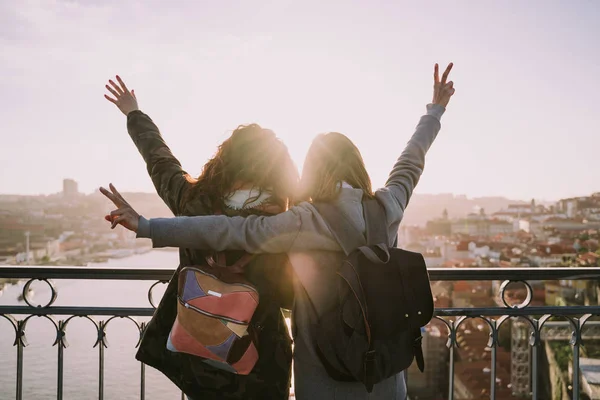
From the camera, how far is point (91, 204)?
8500 mm

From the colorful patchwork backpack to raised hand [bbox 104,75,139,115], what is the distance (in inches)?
42.4

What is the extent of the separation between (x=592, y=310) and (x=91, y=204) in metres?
7.70

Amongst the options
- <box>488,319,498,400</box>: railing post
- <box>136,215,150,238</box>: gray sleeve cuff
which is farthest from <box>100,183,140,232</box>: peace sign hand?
<box>488,319,498,400</box>: railing post

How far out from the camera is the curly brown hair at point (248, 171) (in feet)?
5.90

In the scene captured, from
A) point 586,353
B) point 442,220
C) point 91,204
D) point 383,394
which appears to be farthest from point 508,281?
point 442,220

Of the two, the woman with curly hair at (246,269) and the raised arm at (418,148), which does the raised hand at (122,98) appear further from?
the raised arm at (418,148)

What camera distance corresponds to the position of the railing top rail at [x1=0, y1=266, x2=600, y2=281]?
7.90 feet

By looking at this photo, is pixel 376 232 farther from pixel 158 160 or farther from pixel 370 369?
pixel 158 160

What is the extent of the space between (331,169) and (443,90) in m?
0.99

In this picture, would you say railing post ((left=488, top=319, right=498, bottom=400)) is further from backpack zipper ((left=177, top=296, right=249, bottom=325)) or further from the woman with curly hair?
backpack zipper ((left=177, top=296, right=249, bottom=325))

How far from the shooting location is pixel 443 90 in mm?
2480

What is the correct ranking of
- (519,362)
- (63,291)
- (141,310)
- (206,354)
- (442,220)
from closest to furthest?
(206,354), (141,310), (63,291), (519,362), (442,220)

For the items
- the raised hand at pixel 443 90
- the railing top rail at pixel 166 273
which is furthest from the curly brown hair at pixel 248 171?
the raised hand at pixel 443 90

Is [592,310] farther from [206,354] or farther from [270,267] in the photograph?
[206,354]
